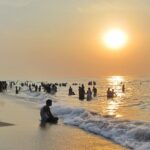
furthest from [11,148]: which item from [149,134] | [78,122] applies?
[78,122]

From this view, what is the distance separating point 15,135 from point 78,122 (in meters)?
7.01

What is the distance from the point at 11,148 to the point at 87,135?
5.45 meters

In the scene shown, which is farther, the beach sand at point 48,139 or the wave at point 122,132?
the wave at point 122,132

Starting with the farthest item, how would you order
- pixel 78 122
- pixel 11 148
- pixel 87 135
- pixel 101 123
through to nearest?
1. pixel 78 122
2. pixel 101 123
3. pixel 87 135
4. pixel 11 148

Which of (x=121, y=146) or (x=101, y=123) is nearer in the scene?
(x=121, y=146)

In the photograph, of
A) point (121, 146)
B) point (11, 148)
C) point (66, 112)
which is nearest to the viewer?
point (11, 148)

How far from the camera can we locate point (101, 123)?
79.0 feet

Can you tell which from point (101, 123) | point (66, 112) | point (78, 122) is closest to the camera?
point (101, 123)

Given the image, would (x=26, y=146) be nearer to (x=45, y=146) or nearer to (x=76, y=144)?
(x=45, y=146)

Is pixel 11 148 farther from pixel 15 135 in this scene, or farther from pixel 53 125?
pixel 53 125

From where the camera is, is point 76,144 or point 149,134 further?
point 149,134

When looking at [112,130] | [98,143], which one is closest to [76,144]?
[98,143]

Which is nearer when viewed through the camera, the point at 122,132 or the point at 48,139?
the point at 48,139

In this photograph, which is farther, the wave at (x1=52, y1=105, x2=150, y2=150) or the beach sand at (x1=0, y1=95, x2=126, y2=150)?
the wave at (x1=52, y1=105, x2=150, y2=150)
